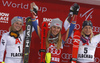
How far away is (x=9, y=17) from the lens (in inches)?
125

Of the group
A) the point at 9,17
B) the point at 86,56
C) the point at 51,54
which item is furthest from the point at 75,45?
the point at 9,17

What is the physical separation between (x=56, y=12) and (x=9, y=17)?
114cm

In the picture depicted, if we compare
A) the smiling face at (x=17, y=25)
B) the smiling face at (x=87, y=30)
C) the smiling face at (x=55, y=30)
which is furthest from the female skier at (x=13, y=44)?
the smiling face at (x=87, y=30)

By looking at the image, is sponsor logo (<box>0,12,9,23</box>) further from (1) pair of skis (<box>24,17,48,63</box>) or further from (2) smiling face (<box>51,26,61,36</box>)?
(2) smiling face (<box>51,26,61,36</box>)

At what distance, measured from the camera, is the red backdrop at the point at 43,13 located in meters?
3.15

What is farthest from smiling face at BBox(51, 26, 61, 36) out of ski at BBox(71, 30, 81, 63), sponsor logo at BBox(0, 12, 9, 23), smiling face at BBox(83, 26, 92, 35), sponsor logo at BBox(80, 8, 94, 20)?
sponsor logo at BBox(0, 12, 9, 23)

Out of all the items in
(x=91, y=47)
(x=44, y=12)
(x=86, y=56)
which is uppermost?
(x=44, y=12)

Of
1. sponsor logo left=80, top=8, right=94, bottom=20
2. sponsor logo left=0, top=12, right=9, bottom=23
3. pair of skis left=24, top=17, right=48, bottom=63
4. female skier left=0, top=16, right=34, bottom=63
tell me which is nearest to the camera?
female skier left=0, top=16, right=34, bottom=63

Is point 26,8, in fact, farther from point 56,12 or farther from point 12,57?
point 12,57

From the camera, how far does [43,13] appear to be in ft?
10.9

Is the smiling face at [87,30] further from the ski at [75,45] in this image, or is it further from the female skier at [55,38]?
the female skier at [55,38]

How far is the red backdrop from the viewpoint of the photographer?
315cm

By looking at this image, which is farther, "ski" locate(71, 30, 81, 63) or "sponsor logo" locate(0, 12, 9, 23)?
"sponsor logo" locate(0, 12, 9, 23)

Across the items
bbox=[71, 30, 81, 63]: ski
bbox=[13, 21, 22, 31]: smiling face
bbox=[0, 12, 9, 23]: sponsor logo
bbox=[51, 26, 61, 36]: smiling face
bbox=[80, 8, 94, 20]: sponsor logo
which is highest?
bbox=[80, 8, 94, 20]: sponsor logo
